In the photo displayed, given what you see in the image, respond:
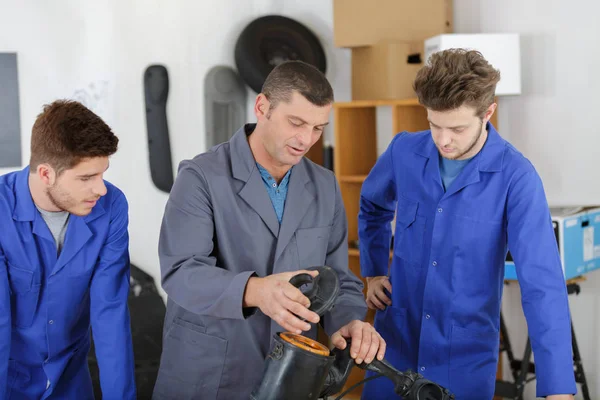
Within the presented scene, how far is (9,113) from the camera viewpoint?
404 centimetres

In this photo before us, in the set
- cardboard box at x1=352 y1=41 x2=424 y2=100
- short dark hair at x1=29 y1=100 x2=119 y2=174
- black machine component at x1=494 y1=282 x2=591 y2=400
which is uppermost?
cardboard box at x1=352 y1=41 x2=424 y2=100

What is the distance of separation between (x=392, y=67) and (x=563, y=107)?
88 centimetres

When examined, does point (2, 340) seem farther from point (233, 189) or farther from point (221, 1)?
point (221, 1)

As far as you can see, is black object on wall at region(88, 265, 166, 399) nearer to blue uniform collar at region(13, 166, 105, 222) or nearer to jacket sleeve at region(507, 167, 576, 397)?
blue uniform collar at region(13, 166, 105, 222)

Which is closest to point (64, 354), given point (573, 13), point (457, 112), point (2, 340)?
point (2, 340)

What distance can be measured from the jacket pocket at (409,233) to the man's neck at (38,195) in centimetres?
97

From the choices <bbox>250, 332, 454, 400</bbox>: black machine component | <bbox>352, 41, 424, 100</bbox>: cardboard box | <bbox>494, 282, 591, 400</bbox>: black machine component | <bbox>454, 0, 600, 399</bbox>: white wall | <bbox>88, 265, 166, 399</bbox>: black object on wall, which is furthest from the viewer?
<bbox>88, 265, 166, 399</bbox>: black object on wall

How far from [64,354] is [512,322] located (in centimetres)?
265

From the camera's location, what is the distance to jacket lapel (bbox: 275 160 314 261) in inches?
76.2

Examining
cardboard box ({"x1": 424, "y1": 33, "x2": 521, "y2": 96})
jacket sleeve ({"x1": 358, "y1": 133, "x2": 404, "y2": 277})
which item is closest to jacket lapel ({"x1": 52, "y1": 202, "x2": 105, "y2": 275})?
jacket sleeve ({"x1": 358, "y1": 133, "x2": 404, "y2": 277})

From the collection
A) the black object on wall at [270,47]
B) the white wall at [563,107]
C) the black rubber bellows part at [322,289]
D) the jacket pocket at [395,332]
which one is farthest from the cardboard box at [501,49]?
the black rubber bellows part at [322,289]

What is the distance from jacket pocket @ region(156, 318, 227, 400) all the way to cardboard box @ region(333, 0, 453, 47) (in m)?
2.45

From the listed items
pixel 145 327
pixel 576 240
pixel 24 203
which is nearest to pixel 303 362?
pixel 24 203

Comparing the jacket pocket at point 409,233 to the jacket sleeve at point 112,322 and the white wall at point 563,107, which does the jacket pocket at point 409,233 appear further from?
the white wall at point 563,107
